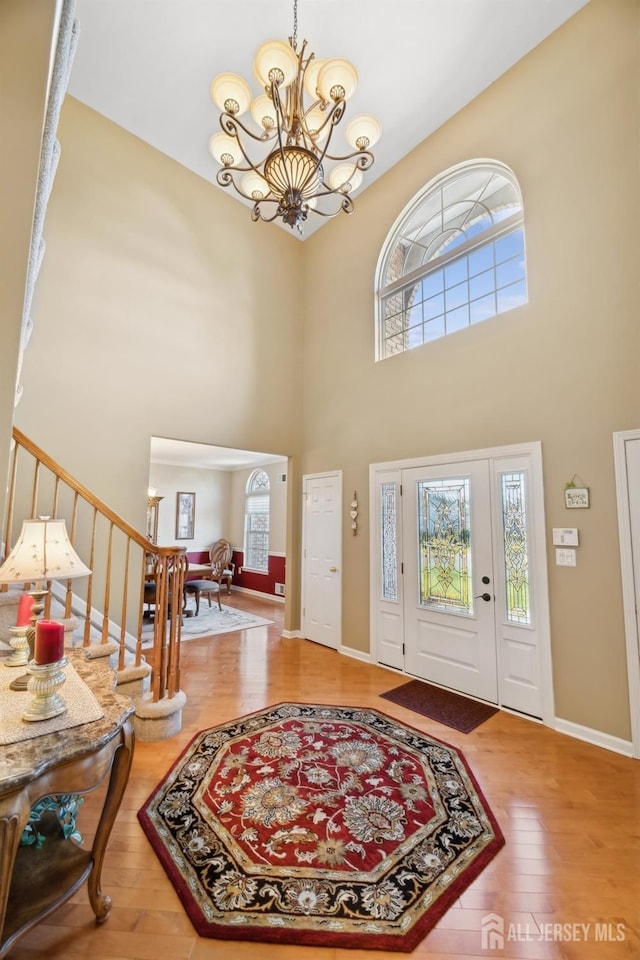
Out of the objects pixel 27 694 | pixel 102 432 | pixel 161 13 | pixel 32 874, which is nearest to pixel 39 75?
pixel 27 694

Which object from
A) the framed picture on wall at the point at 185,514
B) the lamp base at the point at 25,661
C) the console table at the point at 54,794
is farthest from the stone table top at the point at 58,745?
the framed picture on wall at the point at 185,514

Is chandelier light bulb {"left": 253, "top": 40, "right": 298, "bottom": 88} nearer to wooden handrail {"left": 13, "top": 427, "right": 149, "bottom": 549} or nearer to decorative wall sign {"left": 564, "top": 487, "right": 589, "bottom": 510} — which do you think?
wooden handrail {"left": 13, "top": 427, "right": 149, "bottom": 549}

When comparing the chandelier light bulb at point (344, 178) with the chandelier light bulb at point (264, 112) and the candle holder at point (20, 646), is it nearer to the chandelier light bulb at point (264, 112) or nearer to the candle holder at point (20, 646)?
the chandelier light bulb at point (264, 112)

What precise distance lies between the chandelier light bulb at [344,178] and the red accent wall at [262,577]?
6.10 m

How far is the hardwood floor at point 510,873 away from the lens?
1406 millimetres

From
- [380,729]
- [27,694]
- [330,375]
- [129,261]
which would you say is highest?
[129,261]

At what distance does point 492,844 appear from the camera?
1.87 meters

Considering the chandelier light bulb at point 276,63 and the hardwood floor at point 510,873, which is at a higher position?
the chandelier light bulb at point 276,63

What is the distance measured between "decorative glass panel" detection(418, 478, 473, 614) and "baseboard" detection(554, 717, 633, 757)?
39.6 inches

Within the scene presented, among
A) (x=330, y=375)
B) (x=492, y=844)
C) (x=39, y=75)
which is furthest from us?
(x=330, y=375)

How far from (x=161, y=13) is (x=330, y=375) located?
11.6ft

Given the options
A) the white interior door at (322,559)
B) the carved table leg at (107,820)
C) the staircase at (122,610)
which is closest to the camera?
the carved table leg at (107,820)

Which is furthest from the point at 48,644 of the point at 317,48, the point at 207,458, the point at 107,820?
the point at 207,458

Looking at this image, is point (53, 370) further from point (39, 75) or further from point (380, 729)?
point (380, 729)
